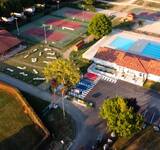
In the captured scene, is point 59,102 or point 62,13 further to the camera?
point 62,13

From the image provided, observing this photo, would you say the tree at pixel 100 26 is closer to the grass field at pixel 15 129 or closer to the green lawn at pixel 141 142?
the grass field at pixel 15 129

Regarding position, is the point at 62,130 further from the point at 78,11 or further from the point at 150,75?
the point at 78,11

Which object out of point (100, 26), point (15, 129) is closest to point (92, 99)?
point (15, 129)

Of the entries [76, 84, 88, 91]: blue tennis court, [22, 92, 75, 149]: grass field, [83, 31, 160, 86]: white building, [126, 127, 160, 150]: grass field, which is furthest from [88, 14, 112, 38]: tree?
[126, 127, 160, 150]: grass field

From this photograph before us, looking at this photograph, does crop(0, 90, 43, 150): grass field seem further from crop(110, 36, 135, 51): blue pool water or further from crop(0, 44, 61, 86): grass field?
crop(110, 36, 135, 51): blue pool water

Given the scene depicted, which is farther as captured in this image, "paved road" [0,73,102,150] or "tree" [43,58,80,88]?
"tree" [43,58,80,88]

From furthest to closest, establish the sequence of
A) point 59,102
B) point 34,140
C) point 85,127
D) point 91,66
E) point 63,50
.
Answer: point 63,50
point 91,66
point 59,102
point 85,127
point 34,140

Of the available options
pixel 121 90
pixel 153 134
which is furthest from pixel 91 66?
pixel 153 134
